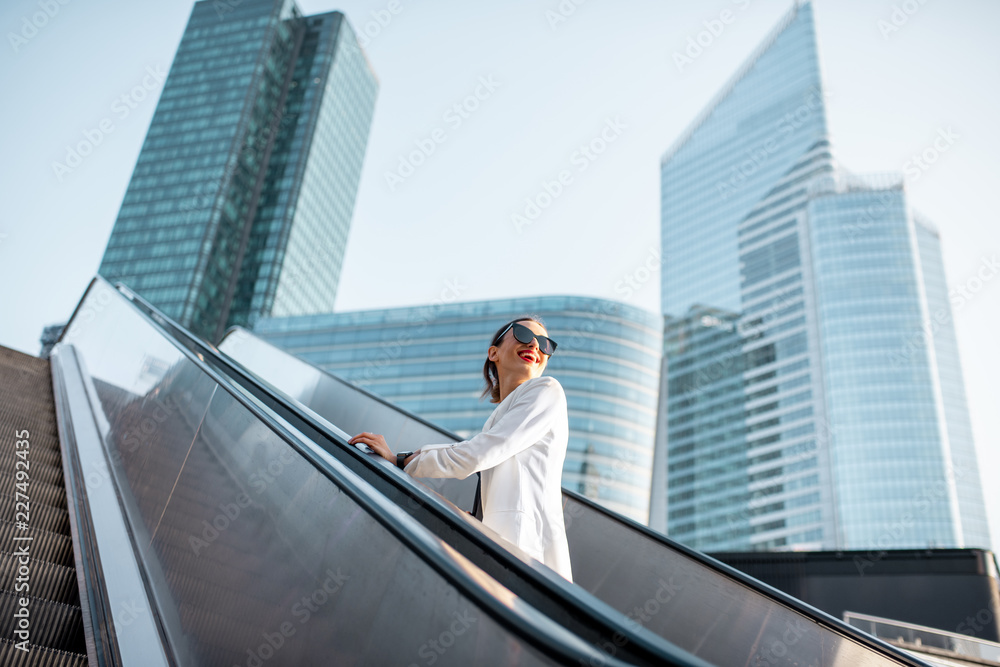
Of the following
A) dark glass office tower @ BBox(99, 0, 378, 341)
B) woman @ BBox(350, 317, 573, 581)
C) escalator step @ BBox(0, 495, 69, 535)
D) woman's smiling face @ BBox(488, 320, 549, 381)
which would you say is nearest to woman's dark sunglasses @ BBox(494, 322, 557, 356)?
woman's smiling face @ BBox(488, 320, 549, 381)

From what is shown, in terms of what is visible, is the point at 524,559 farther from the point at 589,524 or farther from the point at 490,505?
the point at 589,524

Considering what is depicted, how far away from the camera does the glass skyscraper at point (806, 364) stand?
7900 cm

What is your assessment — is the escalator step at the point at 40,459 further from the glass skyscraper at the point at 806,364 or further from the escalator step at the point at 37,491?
the glass skyscraper at the point at 806,364

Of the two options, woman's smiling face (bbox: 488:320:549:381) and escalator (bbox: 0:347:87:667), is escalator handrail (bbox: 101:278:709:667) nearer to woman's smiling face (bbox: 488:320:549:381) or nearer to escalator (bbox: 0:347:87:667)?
woman's smiling face (bbox: 488:320:549:381)

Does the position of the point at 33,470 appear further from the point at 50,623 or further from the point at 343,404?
the point at 343,404

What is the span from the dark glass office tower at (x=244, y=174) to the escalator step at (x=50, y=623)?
80.2m

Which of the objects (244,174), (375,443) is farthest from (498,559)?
(244,174)

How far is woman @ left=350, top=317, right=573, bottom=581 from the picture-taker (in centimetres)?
223

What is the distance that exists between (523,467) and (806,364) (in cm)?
9315

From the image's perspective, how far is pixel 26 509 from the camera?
417 cm

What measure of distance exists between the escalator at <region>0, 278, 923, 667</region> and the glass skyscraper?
80.6m

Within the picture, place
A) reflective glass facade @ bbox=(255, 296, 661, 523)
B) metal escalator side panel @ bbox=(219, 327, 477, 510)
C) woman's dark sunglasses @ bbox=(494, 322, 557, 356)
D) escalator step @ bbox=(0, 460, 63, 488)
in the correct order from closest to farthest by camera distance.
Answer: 1. woman's dark sunglasses @ bbox=(494, 322, 557, 356)
2. escalator step @ bbox=(0, 460, 63, 488)
3. metal escalator side panel @ bbox=(219, 327, 477, 510)
4. reflective glass facade @ bbox=(255, 296, 661, 523)

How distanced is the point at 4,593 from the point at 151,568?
22.2 inches

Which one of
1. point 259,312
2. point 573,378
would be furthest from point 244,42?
point 573,378
